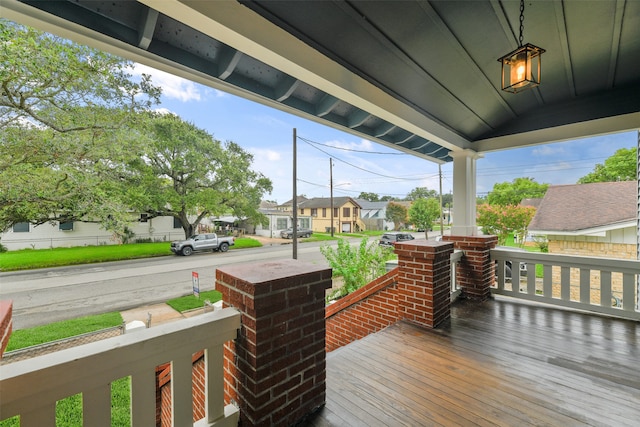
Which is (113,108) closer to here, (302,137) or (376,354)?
(302,137)

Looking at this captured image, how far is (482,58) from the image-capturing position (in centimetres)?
234

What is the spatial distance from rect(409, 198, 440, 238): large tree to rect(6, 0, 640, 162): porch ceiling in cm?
1620

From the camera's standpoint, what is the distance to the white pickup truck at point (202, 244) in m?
5.68

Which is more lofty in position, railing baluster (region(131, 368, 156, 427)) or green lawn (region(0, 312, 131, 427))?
railing baluster (region(131, 368, 156, 427))

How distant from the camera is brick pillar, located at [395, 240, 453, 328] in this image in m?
2.59

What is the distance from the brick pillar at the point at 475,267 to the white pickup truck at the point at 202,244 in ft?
17.6

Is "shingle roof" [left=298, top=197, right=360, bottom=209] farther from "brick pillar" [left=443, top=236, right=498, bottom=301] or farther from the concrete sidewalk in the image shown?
"brick pillar" [left=443, top=236, right=498, bottom=301]

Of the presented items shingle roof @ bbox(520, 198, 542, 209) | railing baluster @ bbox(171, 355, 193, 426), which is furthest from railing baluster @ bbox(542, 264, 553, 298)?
shingle roof @ bbox(520, 198, 542, 209)

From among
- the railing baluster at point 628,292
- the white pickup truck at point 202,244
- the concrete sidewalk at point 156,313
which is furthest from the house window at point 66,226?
the railing baluster at point 628,292

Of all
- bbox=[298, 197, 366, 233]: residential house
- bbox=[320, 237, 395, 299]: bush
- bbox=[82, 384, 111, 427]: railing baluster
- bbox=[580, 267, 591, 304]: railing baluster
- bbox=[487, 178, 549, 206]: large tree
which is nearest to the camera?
bbox=[82, 384, 111, 427]: railing baluster

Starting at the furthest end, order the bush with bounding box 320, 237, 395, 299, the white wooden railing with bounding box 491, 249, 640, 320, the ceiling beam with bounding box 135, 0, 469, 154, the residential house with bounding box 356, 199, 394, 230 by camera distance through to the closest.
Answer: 1. the residential house with bounding box 356, 199, 394, 230
2. the bush with bounding box 320, 237, 395, 299
3. the white wooden railing with bounding box 491, 249, 640, 320
4. the ceiling beam with bounding box 135, 0, 469, 154

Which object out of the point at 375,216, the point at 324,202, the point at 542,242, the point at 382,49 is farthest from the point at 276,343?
the point at 375,216

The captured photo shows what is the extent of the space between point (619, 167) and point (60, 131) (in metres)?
10.6

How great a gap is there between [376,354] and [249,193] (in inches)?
299
